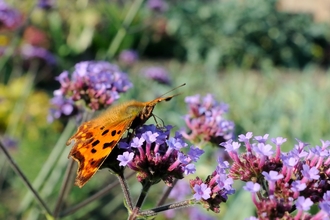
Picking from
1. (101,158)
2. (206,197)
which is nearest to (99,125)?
(101,158)

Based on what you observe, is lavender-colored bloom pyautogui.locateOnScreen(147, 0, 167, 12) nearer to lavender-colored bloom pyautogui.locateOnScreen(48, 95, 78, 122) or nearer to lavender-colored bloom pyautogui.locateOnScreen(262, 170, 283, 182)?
lavender-colored bloom pyautogui.locateOnScreen(48, 95, 78, 122)

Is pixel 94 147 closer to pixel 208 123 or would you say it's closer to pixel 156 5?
pixel 208 123

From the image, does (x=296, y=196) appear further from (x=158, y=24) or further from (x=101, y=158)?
(x=158, y=24)

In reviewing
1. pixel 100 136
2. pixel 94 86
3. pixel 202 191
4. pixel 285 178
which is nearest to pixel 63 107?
pixel 94 86

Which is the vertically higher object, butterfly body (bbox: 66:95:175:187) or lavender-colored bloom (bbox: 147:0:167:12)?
butterfly body (bbox: 66:95:175:187)

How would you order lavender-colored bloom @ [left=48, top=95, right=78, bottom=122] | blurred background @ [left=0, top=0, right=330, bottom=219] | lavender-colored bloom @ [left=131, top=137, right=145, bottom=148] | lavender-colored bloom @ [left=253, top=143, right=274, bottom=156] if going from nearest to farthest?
lavender-colored bloom @ [left=253, top=143, right=274, bottom=156]
lavender-colored bloom @ [left=131, top=137, right=145, bottom=148]
lavender-colored bloom @ [left=48, top=95, right=78, bottom=122]
blurred background @ [left=0, top=0, right=330, bottom=219]

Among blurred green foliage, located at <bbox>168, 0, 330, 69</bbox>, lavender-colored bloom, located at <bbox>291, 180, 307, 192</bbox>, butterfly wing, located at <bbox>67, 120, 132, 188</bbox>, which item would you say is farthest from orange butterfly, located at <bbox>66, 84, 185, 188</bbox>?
blurred green foliage, located at <bbox>168, 0, 330, 69</bbox>
